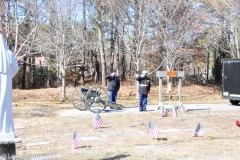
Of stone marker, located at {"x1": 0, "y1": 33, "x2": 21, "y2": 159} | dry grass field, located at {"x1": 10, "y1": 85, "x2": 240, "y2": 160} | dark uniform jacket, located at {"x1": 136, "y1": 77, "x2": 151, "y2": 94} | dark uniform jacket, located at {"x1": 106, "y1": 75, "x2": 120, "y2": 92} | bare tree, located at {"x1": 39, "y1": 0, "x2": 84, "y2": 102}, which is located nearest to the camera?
stone marker, located at {"x1": 0, "y1": 33, "x2": 21, "y2": 159}

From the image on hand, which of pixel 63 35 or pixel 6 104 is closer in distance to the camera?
pixel 6 104

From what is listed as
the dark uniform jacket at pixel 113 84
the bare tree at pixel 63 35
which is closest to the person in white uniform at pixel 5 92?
the dark uniform jacket at pixel 113 84

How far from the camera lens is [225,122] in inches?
398

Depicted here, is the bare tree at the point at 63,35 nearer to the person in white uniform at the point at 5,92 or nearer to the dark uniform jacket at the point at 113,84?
the dark uniform jacket at the point at 113,84

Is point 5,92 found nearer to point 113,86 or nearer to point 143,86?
point 143,86

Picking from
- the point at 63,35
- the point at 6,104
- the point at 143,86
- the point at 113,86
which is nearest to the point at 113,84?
the point at 113,86

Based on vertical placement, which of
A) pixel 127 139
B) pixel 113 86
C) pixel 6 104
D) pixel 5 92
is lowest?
pixel 127 139

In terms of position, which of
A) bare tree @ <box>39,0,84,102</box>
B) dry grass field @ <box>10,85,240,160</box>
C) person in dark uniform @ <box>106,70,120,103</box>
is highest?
bare tree @ <box>39,0,84,102</box>

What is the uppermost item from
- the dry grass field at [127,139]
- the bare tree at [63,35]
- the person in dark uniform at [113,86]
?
the bare tree at [63,35]

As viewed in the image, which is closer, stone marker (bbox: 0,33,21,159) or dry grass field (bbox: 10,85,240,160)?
stone marker (bbox: 0,33,21,159)

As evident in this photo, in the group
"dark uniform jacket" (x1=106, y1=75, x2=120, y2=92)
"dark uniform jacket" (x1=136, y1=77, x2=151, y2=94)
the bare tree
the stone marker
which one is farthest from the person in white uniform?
the bare tree

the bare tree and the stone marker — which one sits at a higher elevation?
the bare tree

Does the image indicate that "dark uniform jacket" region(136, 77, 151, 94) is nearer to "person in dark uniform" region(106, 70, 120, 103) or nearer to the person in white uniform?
"person in dark uniform" region(106, 70, 120, 103)

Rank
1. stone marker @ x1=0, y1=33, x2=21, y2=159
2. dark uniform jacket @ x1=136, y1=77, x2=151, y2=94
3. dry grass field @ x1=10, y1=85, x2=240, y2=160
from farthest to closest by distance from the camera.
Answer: dark uniform jacket @ x1=136, y1=77, x2=151, y2=94 < dry grass field @ x1=10, y1=85, x2=240, y2=160 < stone marker @ x1=0, y1=33, x2=21, y2=159
